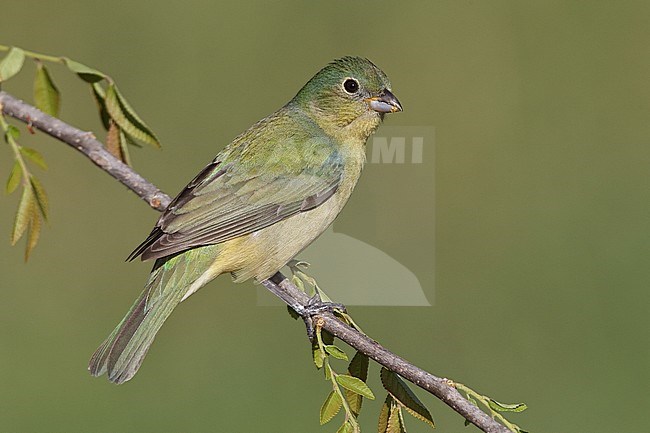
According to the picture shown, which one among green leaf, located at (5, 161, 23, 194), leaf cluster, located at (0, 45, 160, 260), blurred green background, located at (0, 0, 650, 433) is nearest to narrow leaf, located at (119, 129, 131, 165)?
leaf cluster, located at (0, 45, 160, 260)

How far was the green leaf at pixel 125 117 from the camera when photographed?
3.42 metres

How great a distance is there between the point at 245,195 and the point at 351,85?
834mm

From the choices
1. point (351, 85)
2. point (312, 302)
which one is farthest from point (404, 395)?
point (351, 85)

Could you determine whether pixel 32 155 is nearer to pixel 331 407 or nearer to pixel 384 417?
pixel 331 407

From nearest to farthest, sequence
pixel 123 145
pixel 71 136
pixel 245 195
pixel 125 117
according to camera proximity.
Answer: pixel 125 117, pixel 123 145, pixel 71 136, pixel 245 195

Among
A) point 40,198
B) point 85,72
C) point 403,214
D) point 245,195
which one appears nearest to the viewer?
point 40,198

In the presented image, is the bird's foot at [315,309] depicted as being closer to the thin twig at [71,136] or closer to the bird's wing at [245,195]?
the bird's wing at [245,195]

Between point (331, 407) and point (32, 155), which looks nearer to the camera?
point (331, 407)

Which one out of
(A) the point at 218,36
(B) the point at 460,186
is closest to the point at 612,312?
(B) the point at 460,186

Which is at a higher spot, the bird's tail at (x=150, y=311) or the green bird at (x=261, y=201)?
the green bird at (x=261, y=201)

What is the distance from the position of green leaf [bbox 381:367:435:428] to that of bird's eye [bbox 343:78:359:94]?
1826 millimetres

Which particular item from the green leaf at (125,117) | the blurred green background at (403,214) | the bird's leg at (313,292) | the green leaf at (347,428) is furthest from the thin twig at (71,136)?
the blurred green background at (403,214)

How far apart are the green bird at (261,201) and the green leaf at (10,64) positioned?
813 mm

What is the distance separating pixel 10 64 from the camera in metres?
3.20
